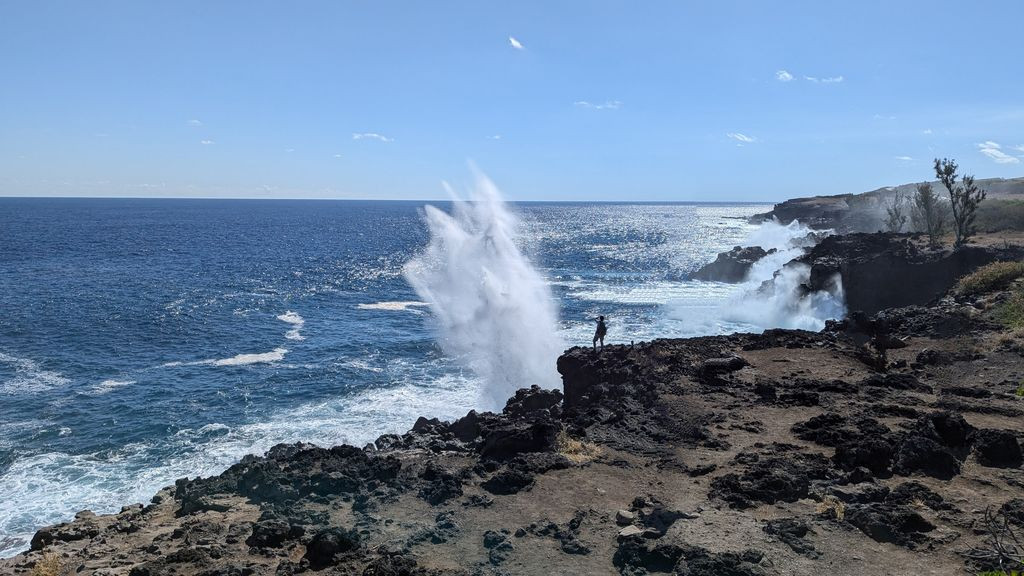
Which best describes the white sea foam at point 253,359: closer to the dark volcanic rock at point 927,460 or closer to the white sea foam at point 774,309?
the white sea foam at point 774,309

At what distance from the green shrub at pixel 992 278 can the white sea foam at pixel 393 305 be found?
38.7m

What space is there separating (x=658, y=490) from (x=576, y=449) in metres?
3.20

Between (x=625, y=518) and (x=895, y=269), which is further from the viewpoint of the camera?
(x=895, y=269)

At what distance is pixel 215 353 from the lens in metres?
40.6

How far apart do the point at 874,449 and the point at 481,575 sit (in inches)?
387

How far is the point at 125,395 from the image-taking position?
32.1 m

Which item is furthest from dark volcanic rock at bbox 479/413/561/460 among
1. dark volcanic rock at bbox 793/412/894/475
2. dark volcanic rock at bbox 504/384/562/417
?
dark volcanic rock at bbox 504/384/562/417

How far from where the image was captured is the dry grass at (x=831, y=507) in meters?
13.9

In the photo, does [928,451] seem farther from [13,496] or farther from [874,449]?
[13,496]

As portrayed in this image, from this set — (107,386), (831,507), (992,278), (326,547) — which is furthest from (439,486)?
(992,278)

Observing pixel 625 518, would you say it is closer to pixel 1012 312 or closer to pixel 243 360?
pixel 1012 312

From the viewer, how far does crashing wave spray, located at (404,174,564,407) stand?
37.5m

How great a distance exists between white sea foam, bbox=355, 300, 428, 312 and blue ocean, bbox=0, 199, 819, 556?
35 cm

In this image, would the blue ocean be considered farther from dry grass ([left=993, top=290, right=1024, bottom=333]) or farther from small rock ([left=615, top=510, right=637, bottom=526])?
dry grass ([left=993, top=290, right=1024, bottom=333])
